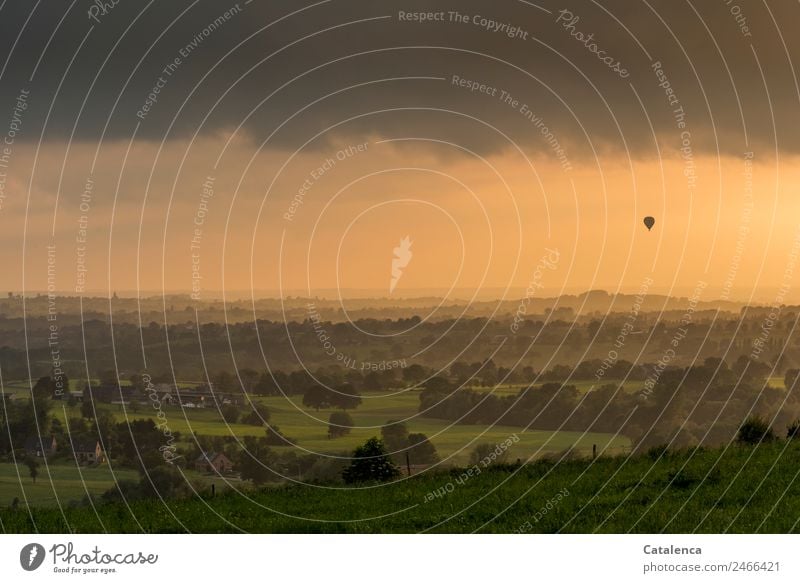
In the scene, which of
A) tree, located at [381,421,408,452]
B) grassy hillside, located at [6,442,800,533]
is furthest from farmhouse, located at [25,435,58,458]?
tree, located at [381,421,408,452]

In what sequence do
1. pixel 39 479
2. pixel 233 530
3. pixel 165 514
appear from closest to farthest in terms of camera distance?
pixel 233 530 < pixel 165 514 < pixel 39 479

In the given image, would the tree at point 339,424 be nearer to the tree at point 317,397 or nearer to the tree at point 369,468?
the tree at point 317,397
